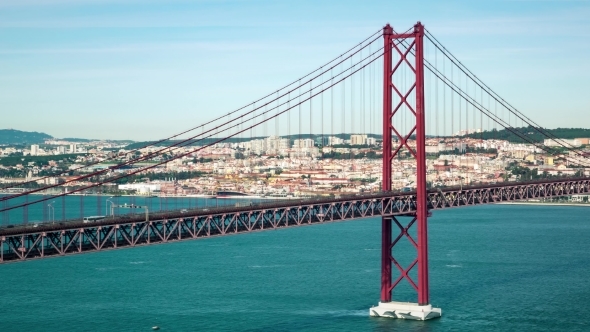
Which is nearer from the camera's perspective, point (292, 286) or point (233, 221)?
point (233, 221)

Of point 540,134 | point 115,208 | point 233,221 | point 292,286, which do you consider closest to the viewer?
point 233,221

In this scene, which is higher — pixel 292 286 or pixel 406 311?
pixel 292 286

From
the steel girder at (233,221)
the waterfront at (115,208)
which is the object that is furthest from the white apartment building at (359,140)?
the steel girder at (233,221)

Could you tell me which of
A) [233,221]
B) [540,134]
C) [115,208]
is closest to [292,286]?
[233,221]

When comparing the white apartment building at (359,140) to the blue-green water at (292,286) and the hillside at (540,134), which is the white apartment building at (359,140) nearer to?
the hillside at (540,134)

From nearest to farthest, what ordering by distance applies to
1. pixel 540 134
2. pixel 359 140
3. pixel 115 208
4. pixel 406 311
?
pixel 406 311
pixel 115 208
pixel 359 140
pixel 540 134

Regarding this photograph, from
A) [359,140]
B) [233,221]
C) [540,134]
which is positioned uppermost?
[540,134]

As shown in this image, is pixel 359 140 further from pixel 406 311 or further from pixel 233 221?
pixel 233 221

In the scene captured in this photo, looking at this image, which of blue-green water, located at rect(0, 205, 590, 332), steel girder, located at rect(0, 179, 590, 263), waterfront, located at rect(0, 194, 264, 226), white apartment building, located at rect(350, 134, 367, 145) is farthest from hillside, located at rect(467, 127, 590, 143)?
steel girder, located at rect(0, 179, 590, 263)

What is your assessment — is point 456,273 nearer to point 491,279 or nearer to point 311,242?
point 491,279
